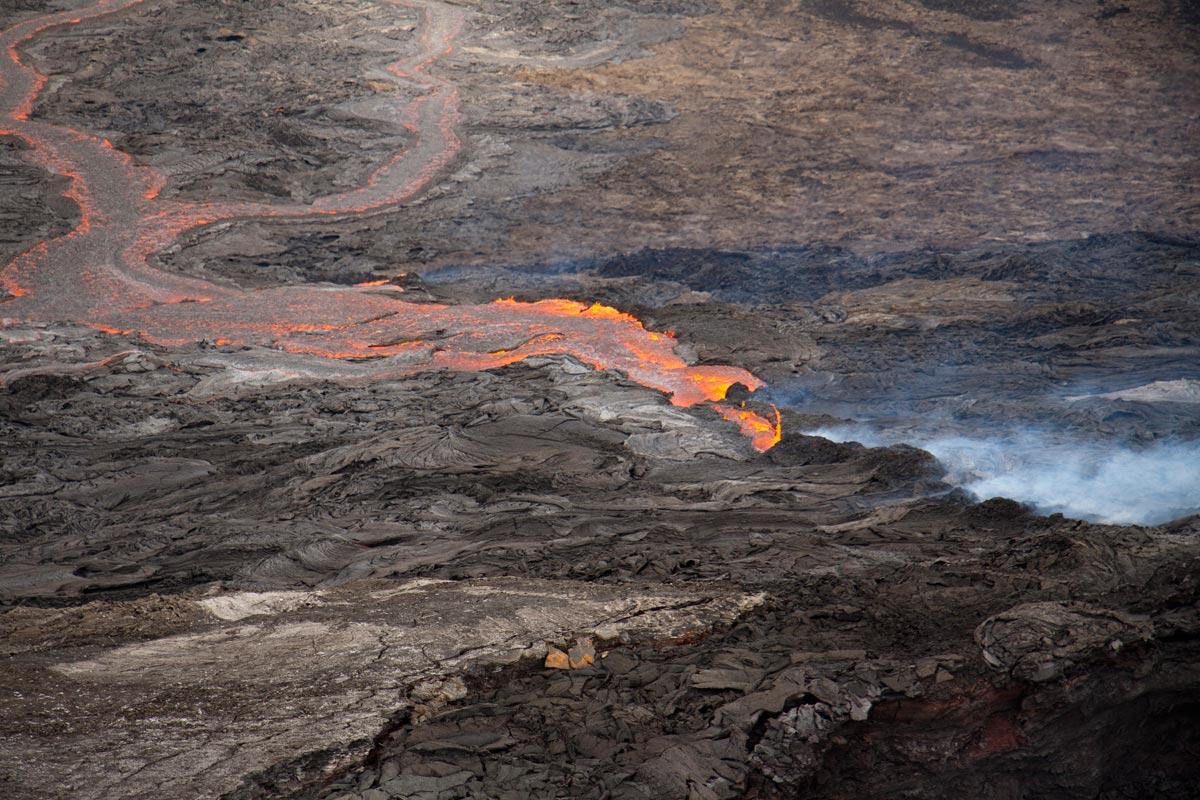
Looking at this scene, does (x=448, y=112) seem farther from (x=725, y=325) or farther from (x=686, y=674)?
(x=686, y=674)

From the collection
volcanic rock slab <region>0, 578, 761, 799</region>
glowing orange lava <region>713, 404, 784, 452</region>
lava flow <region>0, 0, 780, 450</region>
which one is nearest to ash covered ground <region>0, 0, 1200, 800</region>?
volcanic rock slab <region>0, 578, 761, 799</region>

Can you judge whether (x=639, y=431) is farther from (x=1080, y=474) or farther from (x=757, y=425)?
(x=1080, y=474)

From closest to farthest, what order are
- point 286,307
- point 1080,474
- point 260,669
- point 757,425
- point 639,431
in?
point 260,669, point 1080,474, point 639,431, point 757,425, point 286,307

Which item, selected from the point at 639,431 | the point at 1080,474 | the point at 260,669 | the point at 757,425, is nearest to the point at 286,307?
the point at 639,431

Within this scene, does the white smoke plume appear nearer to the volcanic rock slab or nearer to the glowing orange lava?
the glowing orange lava

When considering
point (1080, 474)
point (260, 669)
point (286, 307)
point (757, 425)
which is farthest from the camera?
point (286, 307)

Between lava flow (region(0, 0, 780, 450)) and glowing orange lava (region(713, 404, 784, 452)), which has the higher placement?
lava flow (region(0, 0, 780, 450))

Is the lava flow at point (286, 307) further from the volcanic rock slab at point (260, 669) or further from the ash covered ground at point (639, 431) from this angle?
the volcanic rock slab at point (260, 669)

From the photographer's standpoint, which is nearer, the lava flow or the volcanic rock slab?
the volcanic rock slab
